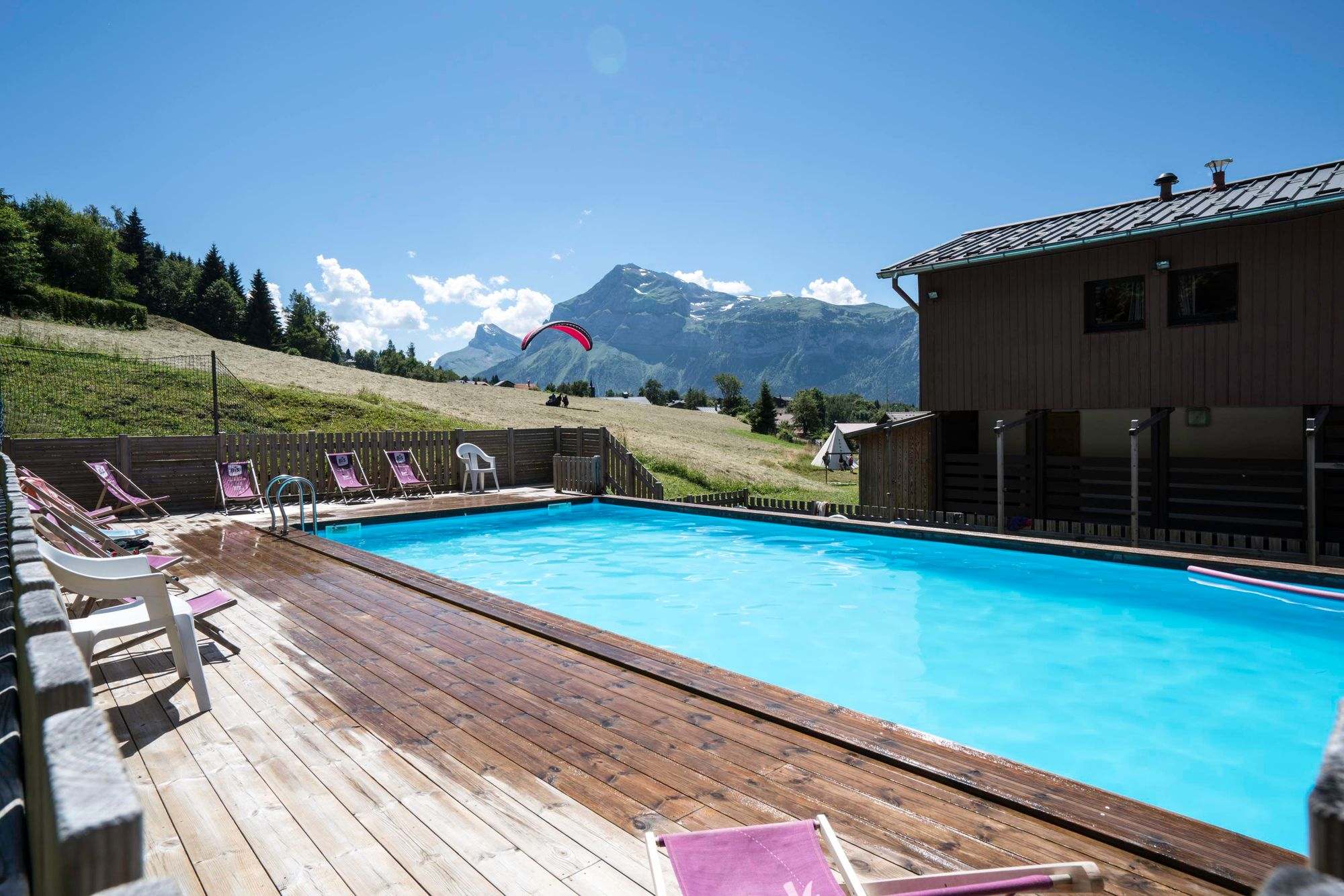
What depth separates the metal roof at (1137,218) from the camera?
944cm

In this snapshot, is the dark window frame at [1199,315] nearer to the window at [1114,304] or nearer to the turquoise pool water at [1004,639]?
the window at [1114,304]

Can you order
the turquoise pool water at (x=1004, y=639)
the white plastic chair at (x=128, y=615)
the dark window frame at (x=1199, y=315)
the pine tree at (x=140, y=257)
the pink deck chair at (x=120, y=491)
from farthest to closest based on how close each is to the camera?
the pine tree at (x=140, y=257), the pink deck chair at (x=120, y=491), the dark window frame at (x=1199, y=315), the turquoise pool water at (x=1004, y=639), the white plastic chair at (x=128, y=615)

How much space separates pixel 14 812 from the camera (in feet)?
4.53

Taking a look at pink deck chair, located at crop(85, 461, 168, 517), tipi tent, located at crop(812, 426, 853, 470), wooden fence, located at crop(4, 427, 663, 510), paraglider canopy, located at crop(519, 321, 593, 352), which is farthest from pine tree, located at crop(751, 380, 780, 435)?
pink deck chair, located at crop(85, 461, 168, 517)

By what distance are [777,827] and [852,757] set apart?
2.54ft

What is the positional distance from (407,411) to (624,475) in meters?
17.3

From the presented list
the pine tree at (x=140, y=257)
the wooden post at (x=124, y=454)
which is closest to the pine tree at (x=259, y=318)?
the pine tree at (x=140, y=257)

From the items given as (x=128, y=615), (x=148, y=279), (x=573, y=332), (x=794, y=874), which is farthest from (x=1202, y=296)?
(x=148, y=279)

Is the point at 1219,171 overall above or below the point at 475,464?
above

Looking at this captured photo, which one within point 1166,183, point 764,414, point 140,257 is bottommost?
point 764,414

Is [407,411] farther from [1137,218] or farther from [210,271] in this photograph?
[210,271]

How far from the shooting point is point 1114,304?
11.2 metres

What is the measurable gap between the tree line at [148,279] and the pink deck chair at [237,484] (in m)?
37.8

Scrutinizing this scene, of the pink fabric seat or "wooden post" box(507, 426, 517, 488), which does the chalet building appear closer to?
"wooden post" box(507, 426, 517, 488)
